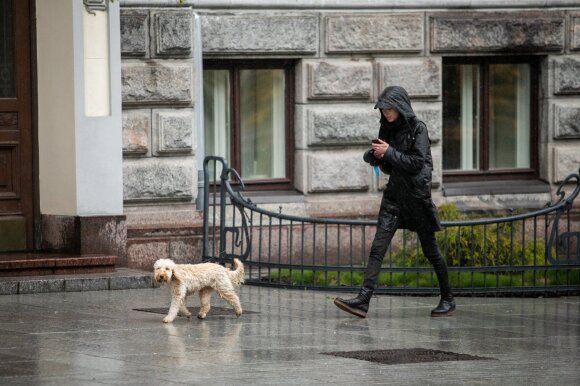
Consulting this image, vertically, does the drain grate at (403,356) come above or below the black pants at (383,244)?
below

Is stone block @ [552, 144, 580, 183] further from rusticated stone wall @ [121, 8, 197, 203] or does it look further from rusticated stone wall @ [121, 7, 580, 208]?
rusticated stone wall @ [121, 8, 197, 203]

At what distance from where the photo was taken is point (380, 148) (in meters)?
12.8

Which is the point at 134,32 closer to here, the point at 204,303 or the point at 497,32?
the point at 497,32

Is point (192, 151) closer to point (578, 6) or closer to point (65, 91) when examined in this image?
point (65, 91)

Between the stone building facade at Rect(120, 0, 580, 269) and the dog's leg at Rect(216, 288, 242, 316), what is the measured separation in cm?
397

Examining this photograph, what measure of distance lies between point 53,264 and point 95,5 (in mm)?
2794

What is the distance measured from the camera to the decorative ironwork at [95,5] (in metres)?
15.4

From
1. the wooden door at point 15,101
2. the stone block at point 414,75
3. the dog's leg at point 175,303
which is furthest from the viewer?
the stone block at point 414,75

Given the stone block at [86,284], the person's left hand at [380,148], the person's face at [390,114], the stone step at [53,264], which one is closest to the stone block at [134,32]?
the stone step at [53,264]

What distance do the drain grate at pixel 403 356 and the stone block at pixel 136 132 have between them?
6318mm

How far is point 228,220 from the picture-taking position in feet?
57.1

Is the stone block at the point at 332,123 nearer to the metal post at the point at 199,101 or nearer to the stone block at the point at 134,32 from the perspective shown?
the metal post at the point at 199,101

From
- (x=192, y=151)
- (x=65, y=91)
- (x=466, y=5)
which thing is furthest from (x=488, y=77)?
(x=65, y=91)

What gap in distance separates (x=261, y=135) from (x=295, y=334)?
21.6 ft
